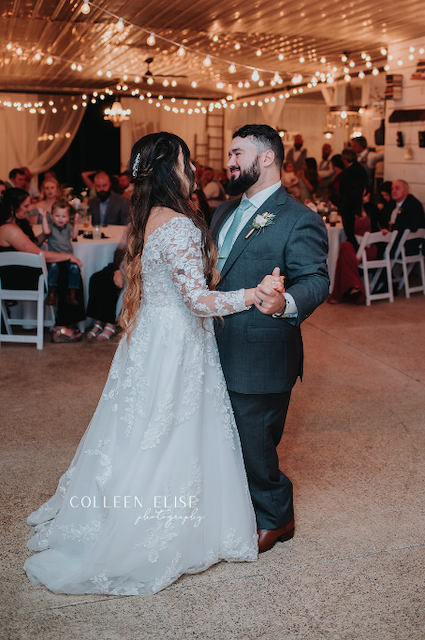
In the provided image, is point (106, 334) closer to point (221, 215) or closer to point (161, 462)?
point (221, 215)

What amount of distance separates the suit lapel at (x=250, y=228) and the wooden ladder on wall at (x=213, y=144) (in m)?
15.2

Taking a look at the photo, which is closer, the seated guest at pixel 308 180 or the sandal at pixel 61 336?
the sandal at pixel 61 336

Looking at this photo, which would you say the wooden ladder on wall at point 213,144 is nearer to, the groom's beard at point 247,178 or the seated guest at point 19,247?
the seated guest at point 19,247

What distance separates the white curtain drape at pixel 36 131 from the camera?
15.1m

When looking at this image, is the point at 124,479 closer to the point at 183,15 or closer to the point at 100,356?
the point at 100,356

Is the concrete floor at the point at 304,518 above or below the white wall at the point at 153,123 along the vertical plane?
below

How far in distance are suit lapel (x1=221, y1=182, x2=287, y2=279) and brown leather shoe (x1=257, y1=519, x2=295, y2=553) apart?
3.30ft

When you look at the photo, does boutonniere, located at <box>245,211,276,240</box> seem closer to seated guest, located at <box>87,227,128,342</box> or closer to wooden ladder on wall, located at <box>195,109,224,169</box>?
seated guest, located at <box>87,227,128,342</box>

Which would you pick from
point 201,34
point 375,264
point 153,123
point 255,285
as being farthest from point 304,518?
point 153,123

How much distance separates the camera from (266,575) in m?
2.36

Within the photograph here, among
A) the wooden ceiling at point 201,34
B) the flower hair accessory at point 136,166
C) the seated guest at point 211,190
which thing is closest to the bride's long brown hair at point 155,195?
Result: the flower hair accessory at point 136,166

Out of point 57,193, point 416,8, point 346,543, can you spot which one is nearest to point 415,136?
point 416,8

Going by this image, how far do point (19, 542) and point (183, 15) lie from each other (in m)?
6.52

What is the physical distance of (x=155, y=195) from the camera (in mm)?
2238
